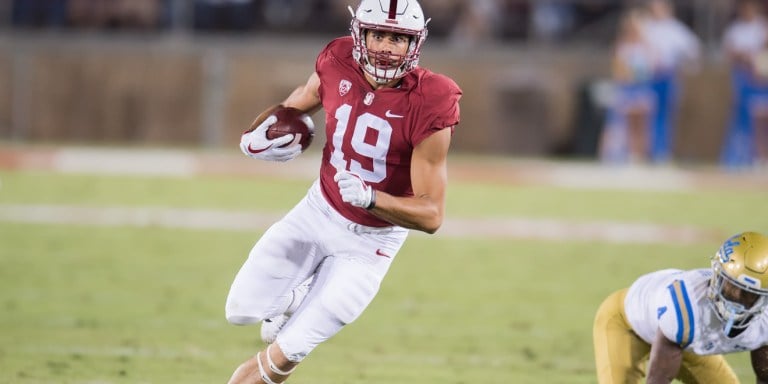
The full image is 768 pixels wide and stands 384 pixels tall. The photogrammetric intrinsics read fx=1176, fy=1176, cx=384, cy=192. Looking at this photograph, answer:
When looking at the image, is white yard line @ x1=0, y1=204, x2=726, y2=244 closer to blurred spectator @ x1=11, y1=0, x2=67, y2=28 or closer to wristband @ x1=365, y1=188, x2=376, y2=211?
blurred spectator @ x1=11, y1=0, x2=67, y2=28

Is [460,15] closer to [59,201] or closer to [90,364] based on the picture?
[59,201]

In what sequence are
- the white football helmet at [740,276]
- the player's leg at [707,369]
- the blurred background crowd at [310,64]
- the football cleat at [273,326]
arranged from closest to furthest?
the white football helmet at [740,276] < the player's leg at [707,369] < the football cleat at [273,326] < the blurred background crowd at [310,64]

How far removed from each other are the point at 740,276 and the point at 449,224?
6721mm

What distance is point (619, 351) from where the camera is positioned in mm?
4980

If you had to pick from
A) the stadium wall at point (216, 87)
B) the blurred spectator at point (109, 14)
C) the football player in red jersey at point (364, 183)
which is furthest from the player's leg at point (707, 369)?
the blurred spectator at point (109, 14)

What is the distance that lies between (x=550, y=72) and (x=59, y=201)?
7577mm

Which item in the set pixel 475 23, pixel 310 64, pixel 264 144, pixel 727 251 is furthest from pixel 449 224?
pixel 727 251

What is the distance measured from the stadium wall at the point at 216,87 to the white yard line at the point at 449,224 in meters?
5.10

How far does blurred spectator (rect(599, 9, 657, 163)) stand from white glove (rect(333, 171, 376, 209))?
33.8 feet

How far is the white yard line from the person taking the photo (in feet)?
34.2

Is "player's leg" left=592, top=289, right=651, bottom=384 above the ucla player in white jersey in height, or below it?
below

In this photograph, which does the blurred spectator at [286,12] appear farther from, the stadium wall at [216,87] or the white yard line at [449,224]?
the white yard line at [449,224]

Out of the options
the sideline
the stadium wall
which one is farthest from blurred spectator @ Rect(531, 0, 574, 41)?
the sideline

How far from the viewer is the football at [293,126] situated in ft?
16.5
